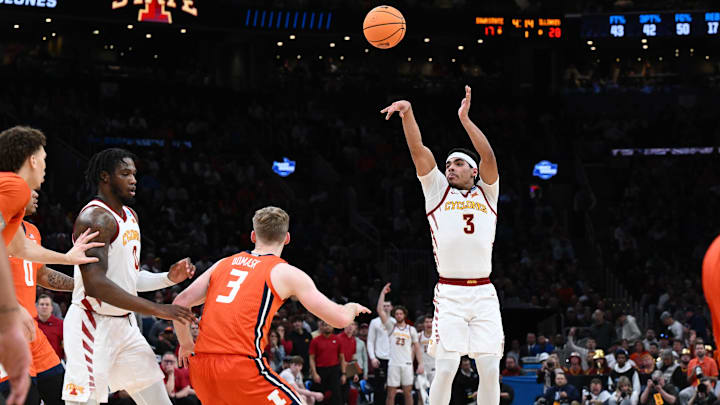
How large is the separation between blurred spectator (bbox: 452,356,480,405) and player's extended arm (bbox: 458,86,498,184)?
27.0 feet

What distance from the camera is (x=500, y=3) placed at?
120 ft

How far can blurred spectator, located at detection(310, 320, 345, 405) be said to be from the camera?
1738cm

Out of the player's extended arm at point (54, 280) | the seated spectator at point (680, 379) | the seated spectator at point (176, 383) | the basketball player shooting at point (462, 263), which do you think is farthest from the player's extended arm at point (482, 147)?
the seated spectator at point (680, 379)

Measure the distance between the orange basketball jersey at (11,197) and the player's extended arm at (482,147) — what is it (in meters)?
4.41

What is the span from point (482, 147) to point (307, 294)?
3.21 m

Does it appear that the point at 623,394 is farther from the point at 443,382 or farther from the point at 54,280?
the point at 54,280

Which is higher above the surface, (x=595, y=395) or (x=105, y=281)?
(x=105, y=281)

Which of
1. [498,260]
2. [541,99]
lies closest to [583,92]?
[541,99]

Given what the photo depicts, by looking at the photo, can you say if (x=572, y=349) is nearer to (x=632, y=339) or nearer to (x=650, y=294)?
(x=632, y=339)

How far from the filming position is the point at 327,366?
17391 millimetres

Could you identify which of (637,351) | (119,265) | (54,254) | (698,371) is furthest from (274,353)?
(54,254)

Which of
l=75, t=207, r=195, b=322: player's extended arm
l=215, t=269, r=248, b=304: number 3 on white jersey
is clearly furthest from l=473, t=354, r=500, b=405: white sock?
l=75, t=207, r=195, b=322: player's extended arm

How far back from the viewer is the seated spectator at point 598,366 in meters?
18.5

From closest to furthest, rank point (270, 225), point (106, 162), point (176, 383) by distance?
point (270, 225), point (106, 162), point (176, 383)
